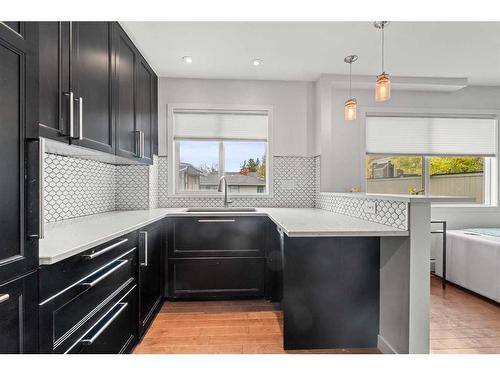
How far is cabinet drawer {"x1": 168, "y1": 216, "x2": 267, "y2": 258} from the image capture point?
2570mm

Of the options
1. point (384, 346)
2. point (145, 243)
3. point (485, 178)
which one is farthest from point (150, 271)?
point (485, 178)

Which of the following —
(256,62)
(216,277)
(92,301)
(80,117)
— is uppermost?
(256,62)

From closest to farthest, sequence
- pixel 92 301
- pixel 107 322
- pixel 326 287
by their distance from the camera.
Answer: pixel 92 301, pixel 107 322, pixel 326 287

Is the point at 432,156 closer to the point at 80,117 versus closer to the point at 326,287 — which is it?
the point at 326,287

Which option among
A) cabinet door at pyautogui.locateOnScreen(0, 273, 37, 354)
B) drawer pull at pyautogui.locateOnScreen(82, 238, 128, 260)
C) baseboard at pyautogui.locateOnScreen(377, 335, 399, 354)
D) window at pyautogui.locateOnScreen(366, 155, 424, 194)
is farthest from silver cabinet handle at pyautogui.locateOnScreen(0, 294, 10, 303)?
→ window at pyautogui.locateOnScreen(366, 155, 424, 194)

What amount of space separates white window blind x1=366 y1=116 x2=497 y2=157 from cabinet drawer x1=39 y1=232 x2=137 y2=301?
10.1 feet

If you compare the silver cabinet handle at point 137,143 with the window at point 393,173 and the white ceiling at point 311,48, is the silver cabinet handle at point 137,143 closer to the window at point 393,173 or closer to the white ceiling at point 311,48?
the white ceiling at point 311,48

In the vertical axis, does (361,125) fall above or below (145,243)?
above

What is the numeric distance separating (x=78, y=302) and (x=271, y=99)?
9.17 feet

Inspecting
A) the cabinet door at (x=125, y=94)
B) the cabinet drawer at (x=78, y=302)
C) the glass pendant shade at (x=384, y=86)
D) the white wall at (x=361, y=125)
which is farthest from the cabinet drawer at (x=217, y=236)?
the glass pendant shade at (x=384, y=86)

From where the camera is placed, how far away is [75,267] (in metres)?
1.13

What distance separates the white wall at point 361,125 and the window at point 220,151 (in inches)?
28.1

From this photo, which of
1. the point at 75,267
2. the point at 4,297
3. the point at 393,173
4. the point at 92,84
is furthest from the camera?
the point at 393,173

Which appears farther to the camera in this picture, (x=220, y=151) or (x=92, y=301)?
(x=220, y=151)
